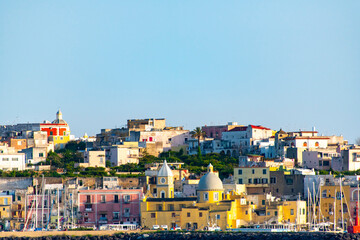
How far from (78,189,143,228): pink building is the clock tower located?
185 cm

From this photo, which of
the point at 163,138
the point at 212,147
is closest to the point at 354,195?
the point at 212,147

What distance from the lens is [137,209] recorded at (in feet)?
266

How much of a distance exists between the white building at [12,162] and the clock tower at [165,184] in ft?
66.7

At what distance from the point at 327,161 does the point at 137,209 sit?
2250 cm

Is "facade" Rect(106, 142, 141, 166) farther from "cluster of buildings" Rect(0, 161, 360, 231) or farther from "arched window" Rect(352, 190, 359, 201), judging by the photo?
"arched window" Rect(352, 190, 359, 201)

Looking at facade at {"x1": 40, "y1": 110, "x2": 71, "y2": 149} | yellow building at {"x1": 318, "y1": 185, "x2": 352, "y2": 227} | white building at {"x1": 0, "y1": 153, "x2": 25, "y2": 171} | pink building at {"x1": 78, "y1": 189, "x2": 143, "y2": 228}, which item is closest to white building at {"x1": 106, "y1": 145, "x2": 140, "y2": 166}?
white building at {"x1": 0, "y1": 153, "x2": 25, "y2": 171}

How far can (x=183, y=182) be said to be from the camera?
88.2 m

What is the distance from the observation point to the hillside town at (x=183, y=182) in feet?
258

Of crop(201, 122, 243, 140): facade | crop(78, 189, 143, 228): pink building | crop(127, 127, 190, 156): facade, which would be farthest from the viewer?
crop(201, 122, 243, 140): facade

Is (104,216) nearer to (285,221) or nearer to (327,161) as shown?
(285,221)

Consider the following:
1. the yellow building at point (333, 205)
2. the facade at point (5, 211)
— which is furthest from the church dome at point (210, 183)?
the facade at point (5, 211)

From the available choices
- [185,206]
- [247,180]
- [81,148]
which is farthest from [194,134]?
[185,206]

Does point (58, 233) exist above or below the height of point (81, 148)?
below

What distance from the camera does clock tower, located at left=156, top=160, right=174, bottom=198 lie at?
82188mm
